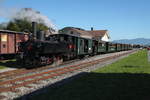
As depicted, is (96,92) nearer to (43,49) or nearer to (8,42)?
(43,49)

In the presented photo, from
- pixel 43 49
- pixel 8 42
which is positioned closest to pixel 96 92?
pixel 43 49

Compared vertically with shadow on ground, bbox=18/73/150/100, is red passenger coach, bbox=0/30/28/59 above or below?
above

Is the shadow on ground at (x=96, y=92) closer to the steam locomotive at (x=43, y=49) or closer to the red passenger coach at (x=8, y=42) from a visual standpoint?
the steam locomotive at (x=43, y=49)

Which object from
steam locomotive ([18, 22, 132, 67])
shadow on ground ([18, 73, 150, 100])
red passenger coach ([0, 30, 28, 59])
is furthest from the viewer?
red passenger coach ([0, 30, 28, 59])

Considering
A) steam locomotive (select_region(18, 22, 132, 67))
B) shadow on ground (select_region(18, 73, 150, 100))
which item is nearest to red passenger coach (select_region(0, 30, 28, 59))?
steam locomotive (select_region(18, 22, 132, 67))

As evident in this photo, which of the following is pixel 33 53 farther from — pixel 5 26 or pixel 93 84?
pixel 5 26

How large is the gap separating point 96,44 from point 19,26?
25.7 metres

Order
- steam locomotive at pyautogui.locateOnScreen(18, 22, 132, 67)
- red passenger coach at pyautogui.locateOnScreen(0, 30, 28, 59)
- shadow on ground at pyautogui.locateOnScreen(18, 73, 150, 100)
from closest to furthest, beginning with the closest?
shadow on ground at pyautogui.locateOnScreen(18, 73, 150, 100), steam locomotive at pyautogui.locateOnScreen(18, 22, 132, 67), red passenger coach at pyautogui.locateOnScreen(0, 30, 28, 59)

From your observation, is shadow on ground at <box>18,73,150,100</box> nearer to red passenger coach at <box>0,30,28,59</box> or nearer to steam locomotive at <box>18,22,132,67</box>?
steam locomotive at <box>18,22,132,67</box>

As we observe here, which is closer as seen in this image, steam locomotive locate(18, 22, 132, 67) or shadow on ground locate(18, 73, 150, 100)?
shadow on ground locate(18, 73, 150, 100)

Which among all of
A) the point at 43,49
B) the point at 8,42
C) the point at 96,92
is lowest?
the point at 96,92

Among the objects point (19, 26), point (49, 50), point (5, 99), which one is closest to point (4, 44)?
point (49, 50)

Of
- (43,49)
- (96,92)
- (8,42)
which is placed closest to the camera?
(96,92)

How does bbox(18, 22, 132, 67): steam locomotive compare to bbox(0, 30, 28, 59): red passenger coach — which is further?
bbox(0, 30, 28, 59): red passenger coach
